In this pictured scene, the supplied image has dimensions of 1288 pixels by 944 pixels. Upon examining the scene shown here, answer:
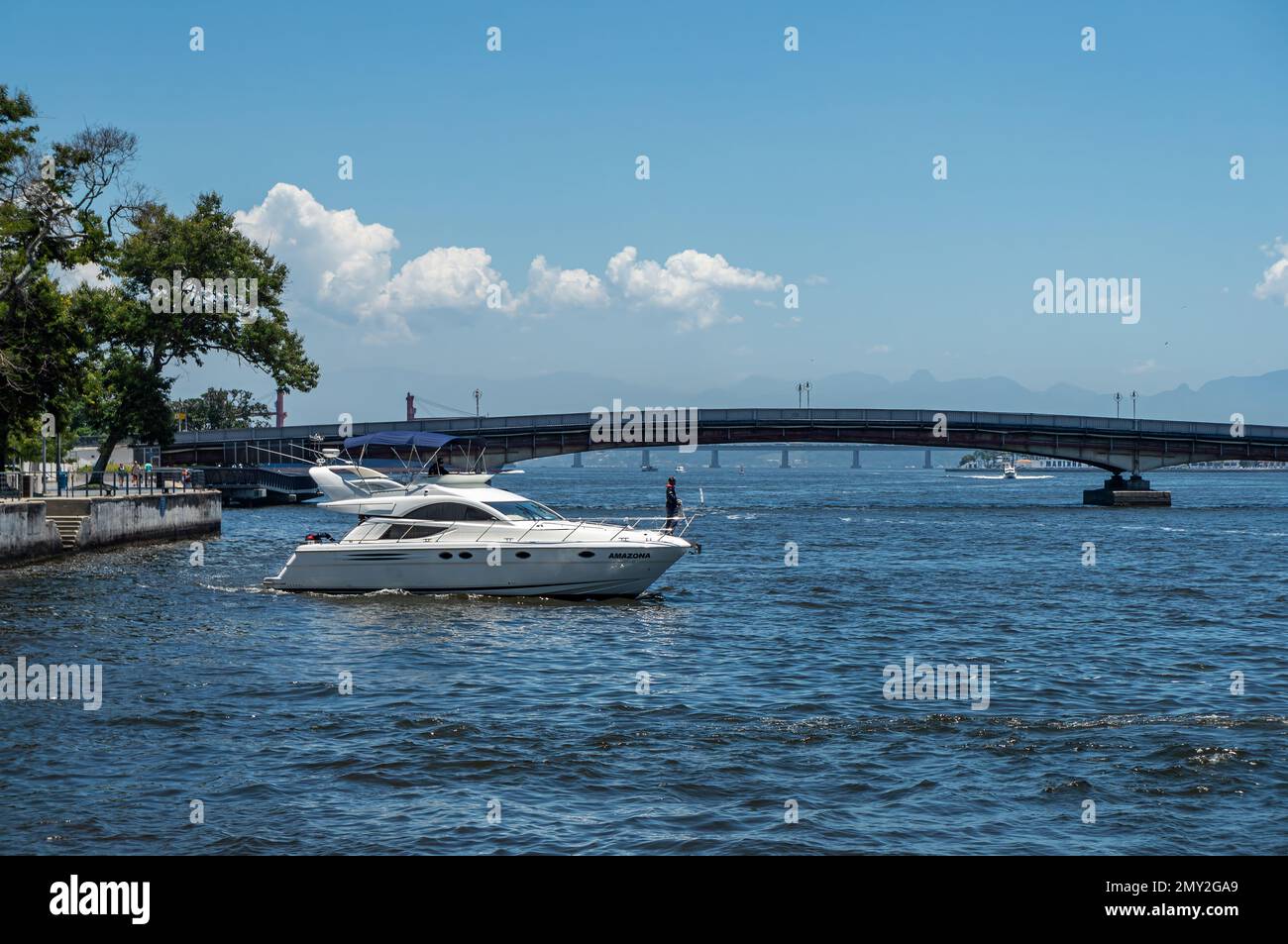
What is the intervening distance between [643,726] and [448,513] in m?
17.1

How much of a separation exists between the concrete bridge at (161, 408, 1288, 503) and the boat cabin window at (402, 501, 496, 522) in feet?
250

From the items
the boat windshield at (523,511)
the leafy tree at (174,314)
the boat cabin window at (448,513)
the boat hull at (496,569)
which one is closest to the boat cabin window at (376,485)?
the boat hull at (496,569)

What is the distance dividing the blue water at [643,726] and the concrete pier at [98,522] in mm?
6877

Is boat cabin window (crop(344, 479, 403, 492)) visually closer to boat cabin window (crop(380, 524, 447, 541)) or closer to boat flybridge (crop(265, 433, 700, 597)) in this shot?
boat flybridge (crop(265, 433, 700, 597))

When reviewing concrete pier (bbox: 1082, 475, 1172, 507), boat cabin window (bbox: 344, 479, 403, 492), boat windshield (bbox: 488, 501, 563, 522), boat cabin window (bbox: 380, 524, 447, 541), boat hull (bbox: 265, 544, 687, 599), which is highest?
boat cabin window (bbox: 344, 479, 403, 492)

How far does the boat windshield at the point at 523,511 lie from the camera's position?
35.8 m

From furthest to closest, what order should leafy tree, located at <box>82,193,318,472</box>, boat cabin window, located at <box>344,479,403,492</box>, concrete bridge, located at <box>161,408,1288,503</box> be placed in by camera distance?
1. concrete bridge, located at <box>161,408,1288,503</box>
2. leafy tree, located at <box>82,193,318,472</box>
3. boat cabin window, located at <box>344,479,403,492</box>

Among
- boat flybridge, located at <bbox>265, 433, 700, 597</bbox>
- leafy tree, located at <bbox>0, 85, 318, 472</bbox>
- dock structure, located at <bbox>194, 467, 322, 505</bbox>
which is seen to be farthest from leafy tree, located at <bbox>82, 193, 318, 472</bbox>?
boat flybridge, located at <bbox>265, 433, 700, 597</bbox>

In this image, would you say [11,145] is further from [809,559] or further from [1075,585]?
[1075,585]

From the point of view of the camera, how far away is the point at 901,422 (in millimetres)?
115875

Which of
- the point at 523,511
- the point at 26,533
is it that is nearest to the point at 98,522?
the point at 26,533

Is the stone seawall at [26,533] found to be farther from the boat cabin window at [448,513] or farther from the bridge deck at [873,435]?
the bridge deck at [873,435]

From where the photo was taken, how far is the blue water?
1427 centimetres

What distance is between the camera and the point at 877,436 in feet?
387
